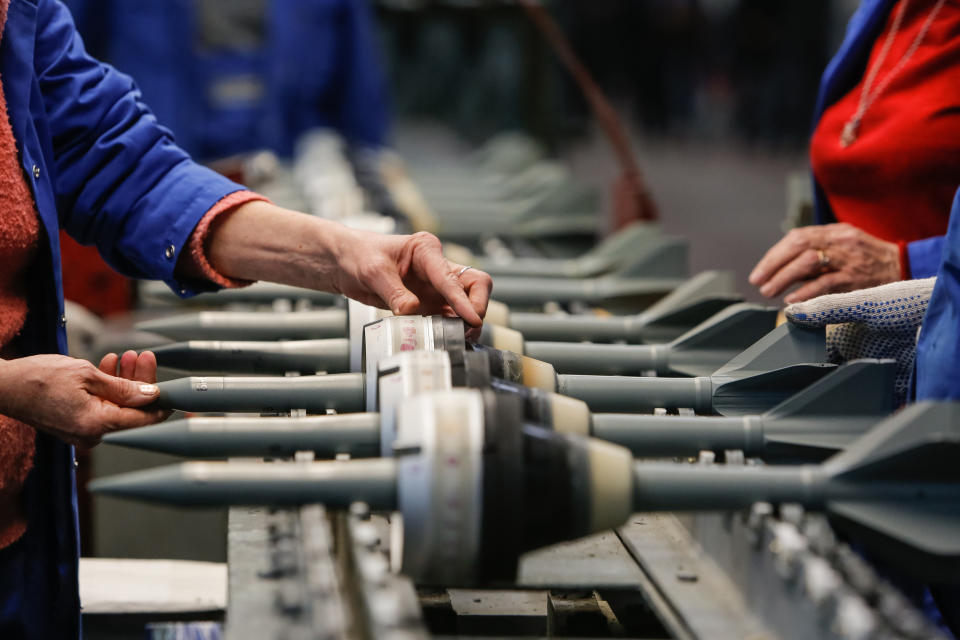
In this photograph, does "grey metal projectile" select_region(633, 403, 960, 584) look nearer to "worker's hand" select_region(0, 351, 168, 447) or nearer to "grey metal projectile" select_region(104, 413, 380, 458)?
"grey metal projectile" select_region(104, 413, 380, 458)

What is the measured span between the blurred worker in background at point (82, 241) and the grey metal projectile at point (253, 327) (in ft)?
0.52

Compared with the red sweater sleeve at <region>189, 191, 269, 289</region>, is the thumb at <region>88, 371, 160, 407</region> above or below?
below

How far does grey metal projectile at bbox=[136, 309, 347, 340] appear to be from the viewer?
6.70 ft

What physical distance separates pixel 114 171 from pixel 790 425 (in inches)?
43.4

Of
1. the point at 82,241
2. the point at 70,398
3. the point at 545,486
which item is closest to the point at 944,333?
the point at 545,486

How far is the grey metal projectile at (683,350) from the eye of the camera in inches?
71.7

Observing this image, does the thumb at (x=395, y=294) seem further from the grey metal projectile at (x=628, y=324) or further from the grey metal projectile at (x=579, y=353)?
the grey metal projectile at (x=628, y=324)

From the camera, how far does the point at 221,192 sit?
182cm

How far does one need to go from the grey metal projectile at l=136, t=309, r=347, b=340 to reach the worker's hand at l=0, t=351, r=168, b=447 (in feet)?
1.82

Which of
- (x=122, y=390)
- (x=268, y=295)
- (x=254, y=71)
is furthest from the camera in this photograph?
(x=254, y=71)

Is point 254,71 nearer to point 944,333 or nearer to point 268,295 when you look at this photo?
point 268,295

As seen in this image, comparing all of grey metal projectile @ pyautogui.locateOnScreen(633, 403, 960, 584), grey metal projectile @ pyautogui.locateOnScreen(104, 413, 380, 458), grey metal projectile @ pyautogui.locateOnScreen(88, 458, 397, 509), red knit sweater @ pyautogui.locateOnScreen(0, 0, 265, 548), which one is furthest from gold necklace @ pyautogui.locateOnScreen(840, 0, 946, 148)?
red knit sweater @ pyautogui.locateOnScreen(0, 0, 265, 548)

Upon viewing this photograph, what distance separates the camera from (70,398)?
144 cm

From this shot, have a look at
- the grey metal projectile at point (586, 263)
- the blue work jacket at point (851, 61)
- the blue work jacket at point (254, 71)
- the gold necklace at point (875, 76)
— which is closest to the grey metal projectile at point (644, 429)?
the blue work jacket at point (851, 61)
